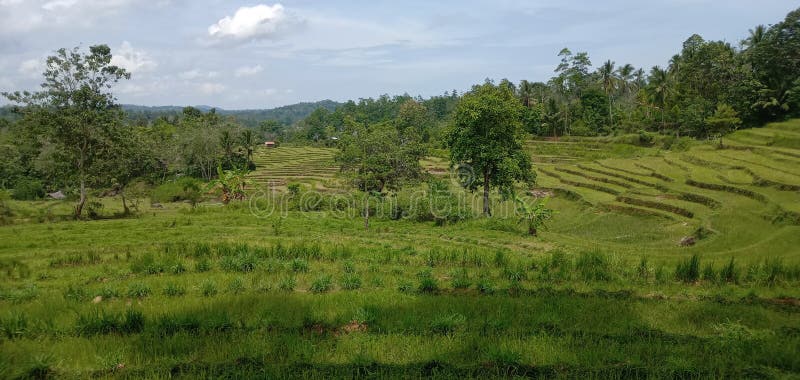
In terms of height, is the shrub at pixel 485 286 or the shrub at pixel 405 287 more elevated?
the shrub at pixel 405 287

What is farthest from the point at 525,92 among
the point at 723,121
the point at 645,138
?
the point at 723,121

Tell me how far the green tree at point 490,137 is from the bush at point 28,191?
37.5 m

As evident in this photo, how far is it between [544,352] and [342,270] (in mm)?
5436

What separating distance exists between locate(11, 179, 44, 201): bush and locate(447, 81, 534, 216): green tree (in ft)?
123

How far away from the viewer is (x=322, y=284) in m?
8.34

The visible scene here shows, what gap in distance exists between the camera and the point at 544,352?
5430 millimetres

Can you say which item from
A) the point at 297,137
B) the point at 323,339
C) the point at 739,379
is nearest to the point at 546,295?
the point at 739,379

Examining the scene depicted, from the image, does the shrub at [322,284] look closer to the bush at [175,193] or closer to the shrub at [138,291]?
the shrub at [138,291]

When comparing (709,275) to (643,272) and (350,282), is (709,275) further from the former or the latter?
(350,282)

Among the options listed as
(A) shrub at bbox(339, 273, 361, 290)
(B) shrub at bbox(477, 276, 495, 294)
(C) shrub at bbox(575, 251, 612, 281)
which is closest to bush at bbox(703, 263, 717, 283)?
(C) shrub at bbox(575, 251, 612, 281)

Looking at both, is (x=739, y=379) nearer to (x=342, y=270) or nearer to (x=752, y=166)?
(x=342, y=270)

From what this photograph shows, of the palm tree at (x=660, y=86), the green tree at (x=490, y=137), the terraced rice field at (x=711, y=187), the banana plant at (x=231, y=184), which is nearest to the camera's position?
the terraced rice field at (x=711, y=187)

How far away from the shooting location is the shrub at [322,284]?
8273 mm

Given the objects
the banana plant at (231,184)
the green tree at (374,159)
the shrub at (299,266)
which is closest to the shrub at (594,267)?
the shrub at (299,266)
